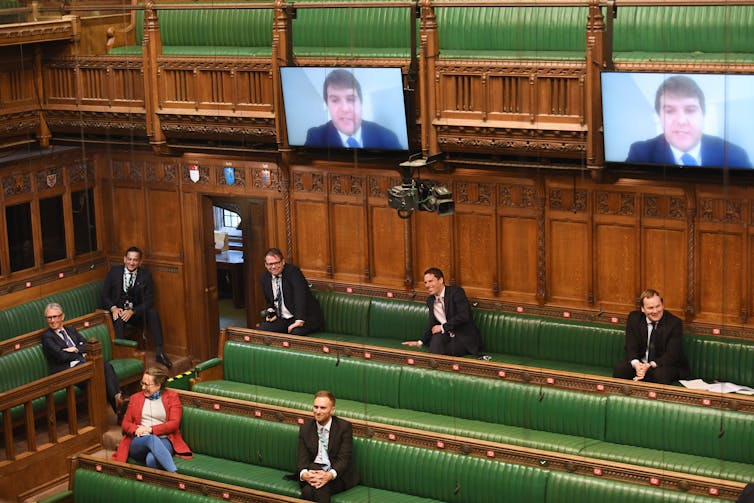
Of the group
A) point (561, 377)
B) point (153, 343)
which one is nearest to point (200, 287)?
point (153, 343)

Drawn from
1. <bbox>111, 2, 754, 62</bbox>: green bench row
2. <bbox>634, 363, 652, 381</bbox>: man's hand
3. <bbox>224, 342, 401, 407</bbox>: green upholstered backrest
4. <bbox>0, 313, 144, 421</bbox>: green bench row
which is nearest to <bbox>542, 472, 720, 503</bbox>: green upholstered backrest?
<bbox>634, 363, 652, 381</bbox>: man's hand

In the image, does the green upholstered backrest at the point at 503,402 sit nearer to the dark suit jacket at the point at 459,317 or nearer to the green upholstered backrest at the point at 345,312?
the dark suit jacket at the point at 459,317

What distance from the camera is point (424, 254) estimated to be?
11992 mm

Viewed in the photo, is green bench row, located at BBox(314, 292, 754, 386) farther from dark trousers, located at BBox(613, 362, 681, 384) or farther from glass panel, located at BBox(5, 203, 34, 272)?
glass panel, located at BBox(5, 203, 34, 272)

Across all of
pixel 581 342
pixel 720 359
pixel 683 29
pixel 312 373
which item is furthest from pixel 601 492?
pixel 683 29

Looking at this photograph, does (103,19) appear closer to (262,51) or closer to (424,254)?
(262,51)

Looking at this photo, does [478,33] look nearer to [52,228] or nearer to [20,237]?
[52,228]

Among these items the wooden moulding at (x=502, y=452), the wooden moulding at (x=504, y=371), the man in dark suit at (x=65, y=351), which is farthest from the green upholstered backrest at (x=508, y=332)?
the man in dark suit at (x=65, y=351)

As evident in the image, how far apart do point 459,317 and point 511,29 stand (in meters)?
2.30

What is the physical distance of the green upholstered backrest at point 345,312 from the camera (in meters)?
12.0

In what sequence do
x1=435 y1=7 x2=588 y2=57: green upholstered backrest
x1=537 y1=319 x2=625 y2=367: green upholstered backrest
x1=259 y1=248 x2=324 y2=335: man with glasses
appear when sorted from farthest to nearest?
1. x1=259 y1=248 x2=324 y2=335: man with glasses
2. x1=435 y1=7 x2=588 y2=57: green upholstered backrest
3. x1=537 y1=319 x2=625 y2=367: green upholstered backrest

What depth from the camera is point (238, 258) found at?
14391 mm

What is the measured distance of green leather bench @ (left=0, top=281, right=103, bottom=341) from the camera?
1234cm

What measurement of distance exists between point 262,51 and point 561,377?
13.9 ft
